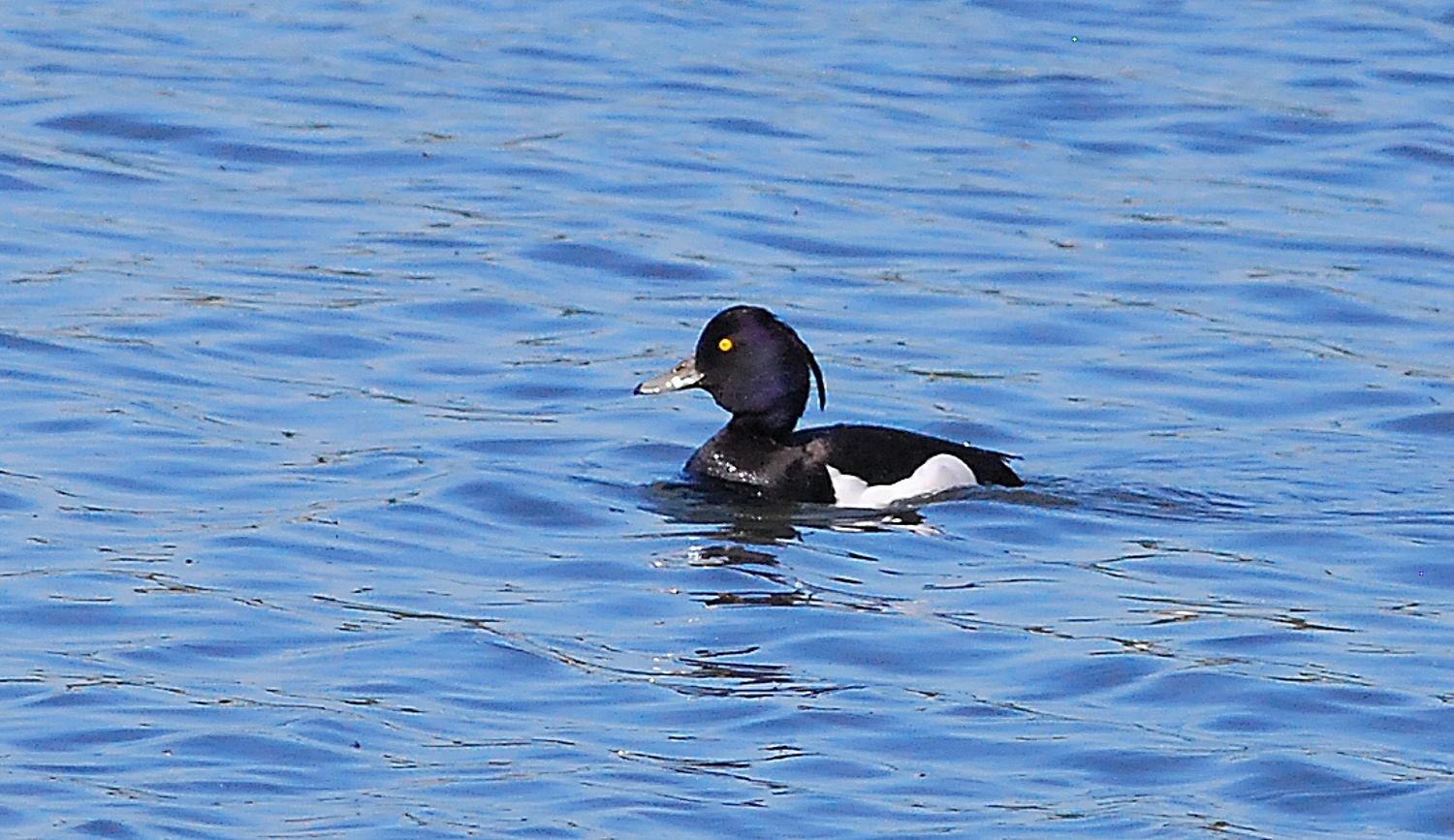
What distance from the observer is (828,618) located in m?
8.59

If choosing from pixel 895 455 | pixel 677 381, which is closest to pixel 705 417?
pixel 677 381

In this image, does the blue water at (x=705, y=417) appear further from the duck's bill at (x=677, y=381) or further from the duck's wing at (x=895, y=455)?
the duck's bill at (x=677, y=381)

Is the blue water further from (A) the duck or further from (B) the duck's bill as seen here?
(B) the duck's bill

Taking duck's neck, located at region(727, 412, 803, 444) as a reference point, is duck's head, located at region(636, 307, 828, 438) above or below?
above

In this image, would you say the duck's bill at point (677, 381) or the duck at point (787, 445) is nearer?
the duck at point (787, 445)

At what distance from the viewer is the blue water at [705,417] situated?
6.98 m

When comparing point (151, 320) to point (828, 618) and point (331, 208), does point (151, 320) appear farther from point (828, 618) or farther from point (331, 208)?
point (828, 618)

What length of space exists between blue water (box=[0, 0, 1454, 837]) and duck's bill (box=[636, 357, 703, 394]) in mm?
292

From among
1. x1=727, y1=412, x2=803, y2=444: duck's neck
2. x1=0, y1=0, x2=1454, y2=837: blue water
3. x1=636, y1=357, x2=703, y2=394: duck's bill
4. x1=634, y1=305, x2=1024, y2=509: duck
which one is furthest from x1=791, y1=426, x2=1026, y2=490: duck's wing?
x1=636, y1=357, x2=703, y2=394: duck's bill

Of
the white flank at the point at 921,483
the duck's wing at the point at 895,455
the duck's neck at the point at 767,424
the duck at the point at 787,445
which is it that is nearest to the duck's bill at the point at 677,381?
the duck at the point at 787,445

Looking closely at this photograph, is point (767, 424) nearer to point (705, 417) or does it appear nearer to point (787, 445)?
point (787, 445)

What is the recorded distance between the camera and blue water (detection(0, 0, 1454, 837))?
6.98 metres

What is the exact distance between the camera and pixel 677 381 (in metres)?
10.9

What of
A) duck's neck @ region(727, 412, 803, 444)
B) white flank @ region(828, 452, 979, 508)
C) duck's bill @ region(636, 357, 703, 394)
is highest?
duck's bill @ region(636, 357, 703, 394)
